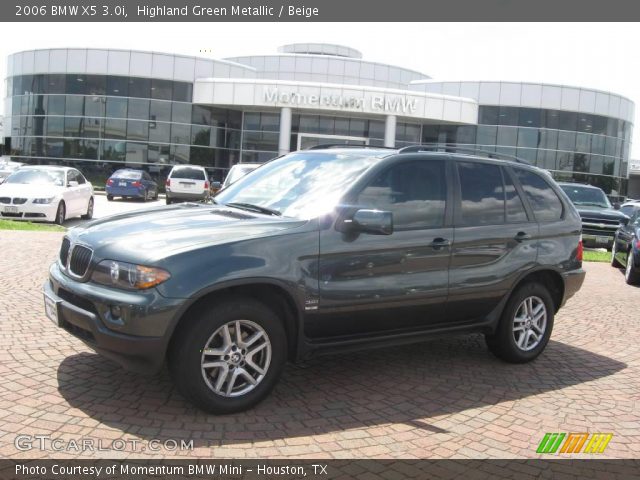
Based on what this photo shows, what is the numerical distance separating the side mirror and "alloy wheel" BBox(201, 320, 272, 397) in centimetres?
102

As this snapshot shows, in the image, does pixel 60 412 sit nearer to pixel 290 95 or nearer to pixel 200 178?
pixel 200 178

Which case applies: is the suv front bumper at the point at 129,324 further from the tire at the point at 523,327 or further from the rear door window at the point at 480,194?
the tire at the point at 523,327

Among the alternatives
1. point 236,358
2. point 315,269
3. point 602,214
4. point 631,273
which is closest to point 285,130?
point 602,214

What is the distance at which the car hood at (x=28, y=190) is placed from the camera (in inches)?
575

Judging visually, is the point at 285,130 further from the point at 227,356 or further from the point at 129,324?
the point at 129,324

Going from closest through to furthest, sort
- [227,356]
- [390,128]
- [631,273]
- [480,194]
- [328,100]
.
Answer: [227,356] < [480,194] < [631,273] < [328,100] < [390,128]

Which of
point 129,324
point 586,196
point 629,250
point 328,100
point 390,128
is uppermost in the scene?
point 328,100

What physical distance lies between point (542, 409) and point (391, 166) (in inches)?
87.8

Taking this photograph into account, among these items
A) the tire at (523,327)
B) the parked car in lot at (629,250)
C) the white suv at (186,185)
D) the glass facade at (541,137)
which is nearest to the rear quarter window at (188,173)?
the white suv at (186,185)

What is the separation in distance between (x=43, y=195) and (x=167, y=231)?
12087 mm

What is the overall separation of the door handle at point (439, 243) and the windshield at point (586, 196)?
49.0 feet

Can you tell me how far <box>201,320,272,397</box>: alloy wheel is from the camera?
3967 mm

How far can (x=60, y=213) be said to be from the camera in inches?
591

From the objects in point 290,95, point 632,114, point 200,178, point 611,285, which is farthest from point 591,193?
point 632,114
